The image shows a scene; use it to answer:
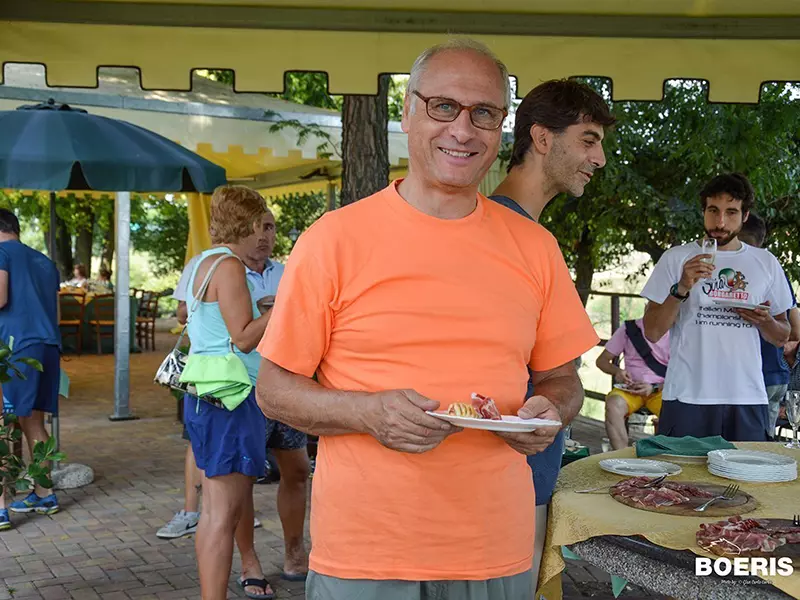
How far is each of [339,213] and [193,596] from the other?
11.0 ft

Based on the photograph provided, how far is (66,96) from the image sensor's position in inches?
399

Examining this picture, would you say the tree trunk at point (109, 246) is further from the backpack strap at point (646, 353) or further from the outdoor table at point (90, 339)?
the backpack strap at point (646, 353)

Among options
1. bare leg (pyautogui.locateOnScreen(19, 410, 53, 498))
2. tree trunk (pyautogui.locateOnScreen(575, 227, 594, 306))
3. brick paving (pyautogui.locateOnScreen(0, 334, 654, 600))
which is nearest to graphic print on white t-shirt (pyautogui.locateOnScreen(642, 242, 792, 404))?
brick paving (pyautogui.locateOnScreen(0, 334, 654, 600))

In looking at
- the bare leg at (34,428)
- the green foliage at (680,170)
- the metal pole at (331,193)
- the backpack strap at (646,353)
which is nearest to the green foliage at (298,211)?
the metal pole at (331,193)

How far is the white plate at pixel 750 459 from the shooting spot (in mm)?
2964

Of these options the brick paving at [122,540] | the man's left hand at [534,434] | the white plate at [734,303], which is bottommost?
the brick paving at [122,540]

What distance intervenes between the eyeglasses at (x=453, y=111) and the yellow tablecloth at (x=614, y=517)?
1102mm

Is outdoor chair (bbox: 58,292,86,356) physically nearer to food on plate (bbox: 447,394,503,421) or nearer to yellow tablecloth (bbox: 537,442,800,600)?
yellow tablecloth (bbox: 537,442,800,600)

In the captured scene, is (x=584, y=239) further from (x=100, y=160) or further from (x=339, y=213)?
(x=339, y=213)

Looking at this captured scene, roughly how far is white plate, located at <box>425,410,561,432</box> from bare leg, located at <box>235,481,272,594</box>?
117 inches

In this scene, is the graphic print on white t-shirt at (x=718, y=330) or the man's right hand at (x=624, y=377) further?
the man's right hand at (x=624, y=377)

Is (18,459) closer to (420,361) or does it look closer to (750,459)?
(420,361)

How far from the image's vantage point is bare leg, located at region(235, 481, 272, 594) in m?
4.75

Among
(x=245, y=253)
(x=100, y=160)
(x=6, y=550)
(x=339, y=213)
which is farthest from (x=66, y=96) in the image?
(x=339, y=213)
